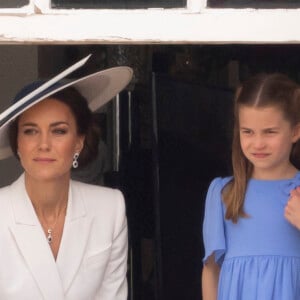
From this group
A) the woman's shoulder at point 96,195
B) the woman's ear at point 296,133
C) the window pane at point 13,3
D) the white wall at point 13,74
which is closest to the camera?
the window pane at point 13,3

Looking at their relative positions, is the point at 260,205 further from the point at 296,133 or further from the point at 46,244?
the point at 46,244

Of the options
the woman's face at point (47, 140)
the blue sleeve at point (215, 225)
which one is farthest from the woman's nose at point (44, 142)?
the blue sleeve at point (215, 225)

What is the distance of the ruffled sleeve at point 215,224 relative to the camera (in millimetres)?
2607

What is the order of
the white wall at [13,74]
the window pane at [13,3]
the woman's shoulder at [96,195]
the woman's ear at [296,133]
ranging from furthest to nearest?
the white wall at [13,74], the woman's shoulder at [96,195], the woman's ear at [296,133], the window pane at [13,3]

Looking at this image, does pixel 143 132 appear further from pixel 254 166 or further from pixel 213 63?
pixel 254 166

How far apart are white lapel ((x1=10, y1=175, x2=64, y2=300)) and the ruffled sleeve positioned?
383mm

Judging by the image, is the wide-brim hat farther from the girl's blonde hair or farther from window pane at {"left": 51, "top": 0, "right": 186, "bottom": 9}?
the girl's blonde hair

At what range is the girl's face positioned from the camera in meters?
Answer: 2.53

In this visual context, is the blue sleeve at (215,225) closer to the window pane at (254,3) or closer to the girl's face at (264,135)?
the girl's face at (264,135)

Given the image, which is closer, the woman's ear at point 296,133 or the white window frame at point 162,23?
the white window frame at point 162,23

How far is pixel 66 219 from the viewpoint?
2650 mm

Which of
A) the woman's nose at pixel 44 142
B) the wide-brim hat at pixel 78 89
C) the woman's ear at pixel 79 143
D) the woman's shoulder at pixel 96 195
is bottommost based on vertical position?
the woman's shoulder at pixel 96 195

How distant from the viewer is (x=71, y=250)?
2.62m

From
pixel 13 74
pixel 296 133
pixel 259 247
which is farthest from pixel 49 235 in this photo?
pixel 13 74
